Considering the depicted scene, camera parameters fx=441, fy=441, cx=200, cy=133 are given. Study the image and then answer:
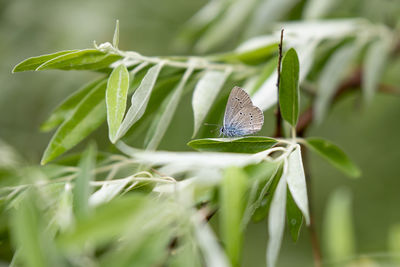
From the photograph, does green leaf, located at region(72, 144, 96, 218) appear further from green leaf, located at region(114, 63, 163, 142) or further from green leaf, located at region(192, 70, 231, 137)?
green leaf, located at region(192, 70, 231, 137)

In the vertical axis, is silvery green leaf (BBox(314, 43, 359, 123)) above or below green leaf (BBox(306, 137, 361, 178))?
above

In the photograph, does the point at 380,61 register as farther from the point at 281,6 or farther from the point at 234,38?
the point at 234,38

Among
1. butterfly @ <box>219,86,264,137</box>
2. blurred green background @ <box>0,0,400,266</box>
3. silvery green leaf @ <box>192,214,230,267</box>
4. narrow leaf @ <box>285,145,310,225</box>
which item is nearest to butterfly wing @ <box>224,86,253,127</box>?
butterfly @ <box>219,86,264,137</box>

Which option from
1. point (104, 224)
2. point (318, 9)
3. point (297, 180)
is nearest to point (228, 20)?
point (318, 9)

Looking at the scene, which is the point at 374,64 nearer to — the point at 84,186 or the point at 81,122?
the point at 81,122

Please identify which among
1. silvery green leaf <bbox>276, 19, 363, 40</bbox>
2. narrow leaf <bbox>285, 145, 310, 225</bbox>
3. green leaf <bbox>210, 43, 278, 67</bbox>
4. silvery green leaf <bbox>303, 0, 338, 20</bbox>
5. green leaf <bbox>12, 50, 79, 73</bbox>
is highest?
silvery green leaf <bbox>303, 0, 338, 20</bbox>

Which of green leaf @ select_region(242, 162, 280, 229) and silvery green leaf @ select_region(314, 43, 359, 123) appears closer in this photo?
green leaf @ select_region(242, 162, 280, 229)

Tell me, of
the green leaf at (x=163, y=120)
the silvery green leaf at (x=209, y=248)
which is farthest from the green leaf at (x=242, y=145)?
the silvery green leaf at (x=209, y=248)

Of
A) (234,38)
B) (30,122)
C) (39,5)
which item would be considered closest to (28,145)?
(30,122)
